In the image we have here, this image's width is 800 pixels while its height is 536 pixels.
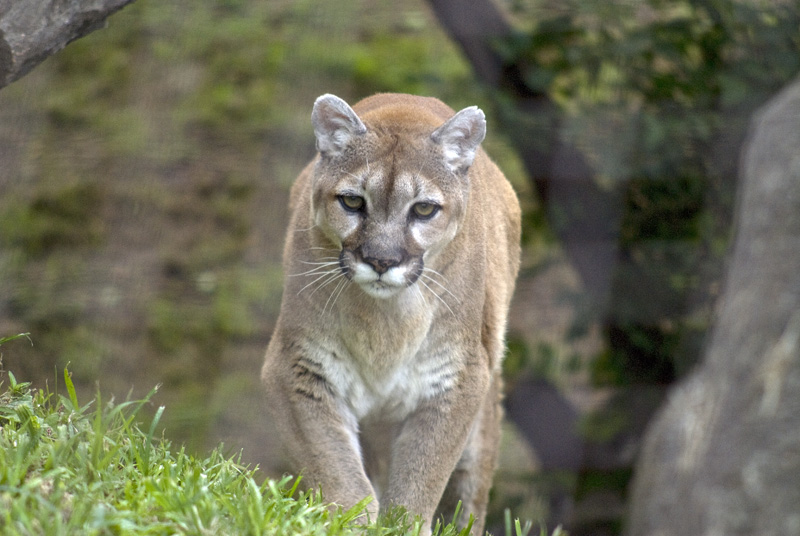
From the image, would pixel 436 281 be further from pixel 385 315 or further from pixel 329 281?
pixel 329 281

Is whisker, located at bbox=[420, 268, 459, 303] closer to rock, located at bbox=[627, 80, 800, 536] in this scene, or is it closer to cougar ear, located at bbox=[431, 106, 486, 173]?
cougar ear, located at bbox=[431, 106, 486, 173]

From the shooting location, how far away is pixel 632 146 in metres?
4.88

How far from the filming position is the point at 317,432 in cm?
328

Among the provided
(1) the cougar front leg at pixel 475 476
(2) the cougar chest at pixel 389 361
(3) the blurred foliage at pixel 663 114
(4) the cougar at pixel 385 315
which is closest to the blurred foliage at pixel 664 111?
(3) the blurred foliage at pixel 663 114

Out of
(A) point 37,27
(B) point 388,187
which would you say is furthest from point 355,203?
(A) point 37,27

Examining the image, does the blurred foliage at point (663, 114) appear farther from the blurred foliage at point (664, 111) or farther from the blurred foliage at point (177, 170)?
the blurred foliage at point (177, 170)

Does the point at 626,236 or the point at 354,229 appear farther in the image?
the point at 626,236

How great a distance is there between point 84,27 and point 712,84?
122 inches

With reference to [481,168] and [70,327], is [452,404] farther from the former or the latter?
[70,327]

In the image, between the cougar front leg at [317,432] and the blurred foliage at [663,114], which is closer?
the cougar front leg at [317,432]

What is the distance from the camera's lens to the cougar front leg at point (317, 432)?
3.19 metres

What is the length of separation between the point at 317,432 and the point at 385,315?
478 millimetres

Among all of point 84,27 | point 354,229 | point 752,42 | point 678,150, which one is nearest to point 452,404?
point 354,229

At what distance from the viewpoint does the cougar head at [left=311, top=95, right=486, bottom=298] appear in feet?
10.3
